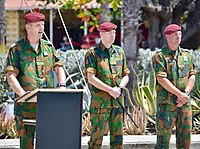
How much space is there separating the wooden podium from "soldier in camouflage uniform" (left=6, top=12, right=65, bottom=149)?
0.51 m

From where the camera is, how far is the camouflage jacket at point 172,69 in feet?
→ 22.7

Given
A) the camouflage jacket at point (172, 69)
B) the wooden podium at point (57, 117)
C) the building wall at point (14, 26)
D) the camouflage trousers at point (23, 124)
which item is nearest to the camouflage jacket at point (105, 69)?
the camouflage jacket at point (172, 69)

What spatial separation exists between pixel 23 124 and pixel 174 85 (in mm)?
1899

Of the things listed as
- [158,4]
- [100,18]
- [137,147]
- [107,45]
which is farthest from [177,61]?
[100,18]

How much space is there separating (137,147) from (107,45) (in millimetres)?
1761

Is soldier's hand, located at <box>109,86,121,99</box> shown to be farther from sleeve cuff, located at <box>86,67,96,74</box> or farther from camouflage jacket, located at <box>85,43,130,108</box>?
sleeve cuff, located at <box>86,67,96,74</box>

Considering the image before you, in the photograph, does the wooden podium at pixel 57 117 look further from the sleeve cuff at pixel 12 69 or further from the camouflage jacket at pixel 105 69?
the camouflage jacket at pixel 105 69

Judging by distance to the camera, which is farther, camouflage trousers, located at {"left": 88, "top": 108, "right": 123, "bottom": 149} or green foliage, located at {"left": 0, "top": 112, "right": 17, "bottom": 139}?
green foliage, located at {"left": 0, "top": 112, "right": 17, "bottom": 139}

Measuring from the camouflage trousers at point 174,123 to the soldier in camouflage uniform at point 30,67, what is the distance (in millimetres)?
1430

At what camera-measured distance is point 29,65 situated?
6348mm

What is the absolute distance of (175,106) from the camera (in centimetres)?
692

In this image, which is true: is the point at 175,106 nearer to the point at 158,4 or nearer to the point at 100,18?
the point at 158,4

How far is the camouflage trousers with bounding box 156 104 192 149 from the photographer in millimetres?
6949

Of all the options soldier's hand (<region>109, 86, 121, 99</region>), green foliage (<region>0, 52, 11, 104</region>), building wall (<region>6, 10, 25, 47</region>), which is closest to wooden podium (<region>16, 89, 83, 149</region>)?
soldier's hand (<region>109, 86, 121, 99</region>)
